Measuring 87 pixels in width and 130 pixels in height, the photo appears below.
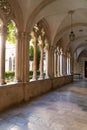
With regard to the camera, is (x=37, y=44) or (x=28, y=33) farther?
(x=37, y=44)

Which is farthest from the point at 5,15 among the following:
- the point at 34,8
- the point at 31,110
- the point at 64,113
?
the point at 64,113

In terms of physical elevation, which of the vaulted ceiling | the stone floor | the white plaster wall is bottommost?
the stone floor

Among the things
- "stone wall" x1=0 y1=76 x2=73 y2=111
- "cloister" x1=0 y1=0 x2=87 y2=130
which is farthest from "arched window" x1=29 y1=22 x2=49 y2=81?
"stone wall" x1=0 y1=76 x2=73 y2=111

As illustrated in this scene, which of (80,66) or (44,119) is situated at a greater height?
(80,66)

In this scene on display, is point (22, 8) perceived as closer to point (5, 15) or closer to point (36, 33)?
point (5, 15)

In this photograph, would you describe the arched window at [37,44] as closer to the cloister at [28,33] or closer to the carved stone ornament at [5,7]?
the cloister at [28,33]

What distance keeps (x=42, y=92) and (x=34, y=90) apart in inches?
34.6

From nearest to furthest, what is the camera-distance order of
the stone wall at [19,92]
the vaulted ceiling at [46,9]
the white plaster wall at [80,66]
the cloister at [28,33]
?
the stone wall at [19,92] → the cloister at [28,33] → the vaulted ceiling at [46,9] → the white plaster wall at [80,66]

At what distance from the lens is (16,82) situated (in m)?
4.83

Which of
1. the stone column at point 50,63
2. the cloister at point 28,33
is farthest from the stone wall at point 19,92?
the stone column at point 50,63

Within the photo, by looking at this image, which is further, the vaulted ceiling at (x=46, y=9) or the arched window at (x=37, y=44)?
the arched window at (x=37, y=44)

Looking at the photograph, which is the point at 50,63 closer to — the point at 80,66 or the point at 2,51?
the point at 2,51

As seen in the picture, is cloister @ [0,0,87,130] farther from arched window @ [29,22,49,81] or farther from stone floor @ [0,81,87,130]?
stone floor @ [0,81,87,130]

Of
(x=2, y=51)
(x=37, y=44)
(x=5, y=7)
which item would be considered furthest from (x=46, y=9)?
(x=2, y=51)
